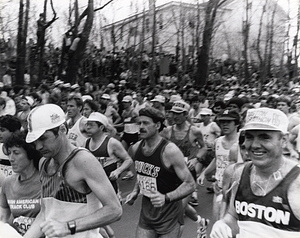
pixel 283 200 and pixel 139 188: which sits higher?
pixel 283 200

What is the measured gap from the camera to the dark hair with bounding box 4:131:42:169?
11.2 ft

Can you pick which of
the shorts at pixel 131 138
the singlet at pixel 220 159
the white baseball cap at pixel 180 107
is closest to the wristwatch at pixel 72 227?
the singlet at pixel 220 159

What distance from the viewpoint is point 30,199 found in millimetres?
3422

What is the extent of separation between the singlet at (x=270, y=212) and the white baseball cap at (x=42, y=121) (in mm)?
1197

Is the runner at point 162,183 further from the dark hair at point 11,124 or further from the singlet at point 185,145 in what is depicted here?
the singlet at point 185,145

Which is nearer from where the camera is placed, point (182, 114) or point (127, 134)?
point (182, 114)

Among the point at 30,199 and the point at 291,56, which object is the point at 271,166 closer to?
the point at 30,199

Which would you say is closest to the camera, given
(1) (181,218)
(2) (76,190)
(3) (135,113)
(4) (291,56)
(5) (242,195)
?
(5) (242,195)

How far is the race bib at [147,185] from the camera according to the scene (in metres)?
4.21

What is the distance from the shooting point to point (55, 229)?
2.70 meters

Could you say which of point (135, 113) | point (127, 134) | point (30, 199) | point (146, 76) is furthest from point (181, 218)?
point (146, 76)

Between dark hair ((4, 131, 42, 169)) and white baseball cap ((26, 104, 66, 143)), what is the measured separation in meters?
0.53

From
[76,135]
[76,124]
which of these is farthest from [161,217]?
[76,124]

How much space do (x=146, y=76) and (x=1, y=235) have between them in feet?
69.5
